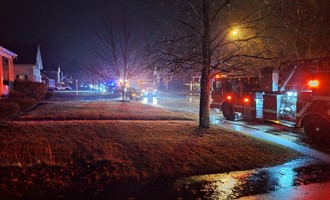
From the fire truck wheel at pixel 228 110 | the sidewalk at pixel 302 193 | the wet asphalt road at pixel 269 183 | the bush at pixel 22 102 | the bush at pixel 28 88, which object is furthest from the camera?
the bush at pixel 28 88

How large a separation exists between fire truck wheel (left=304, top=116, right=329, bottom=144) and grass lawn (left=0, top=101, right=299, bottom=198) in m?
2.27

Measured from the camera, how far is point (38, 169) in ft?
20.4

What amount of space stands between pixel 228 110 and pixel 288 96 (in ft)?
16.8

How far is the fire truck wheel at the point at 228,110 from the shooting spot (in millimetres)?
17203

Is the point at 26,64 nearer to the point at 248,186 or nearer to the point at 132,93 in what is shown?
the point at 132,93

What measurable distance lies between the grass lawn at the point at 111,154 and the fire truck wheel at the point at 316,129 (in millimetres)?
2266

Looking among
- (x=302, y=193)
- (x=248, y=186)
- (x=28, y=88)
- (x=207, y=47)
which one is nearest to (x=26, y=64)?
(x=28, y=88)

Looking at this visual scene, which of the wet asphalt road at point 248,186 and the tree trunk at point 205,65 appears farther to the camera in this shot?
the tree trunk at point 205,65

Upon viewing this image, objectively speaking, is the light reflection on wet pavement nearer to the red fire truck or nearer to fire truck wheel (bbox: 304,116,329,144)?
fire truck wheel (bbox: 304,116,329,144)

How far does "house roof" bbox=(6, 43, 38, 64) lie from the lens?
47156 millimetres

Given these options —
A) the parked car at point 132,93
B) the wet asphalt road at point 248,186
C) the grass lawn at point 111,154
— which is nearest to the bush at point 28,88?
the grass lawn at point 111,154

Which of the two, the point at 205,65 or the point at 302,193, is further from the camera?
the point at 205,65

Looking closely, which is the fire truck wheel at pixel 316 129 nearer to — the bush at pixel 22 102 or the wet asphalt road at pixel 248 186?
the wet asphalt road at pixel 248 186

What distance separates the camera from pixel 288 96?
1273 cm
